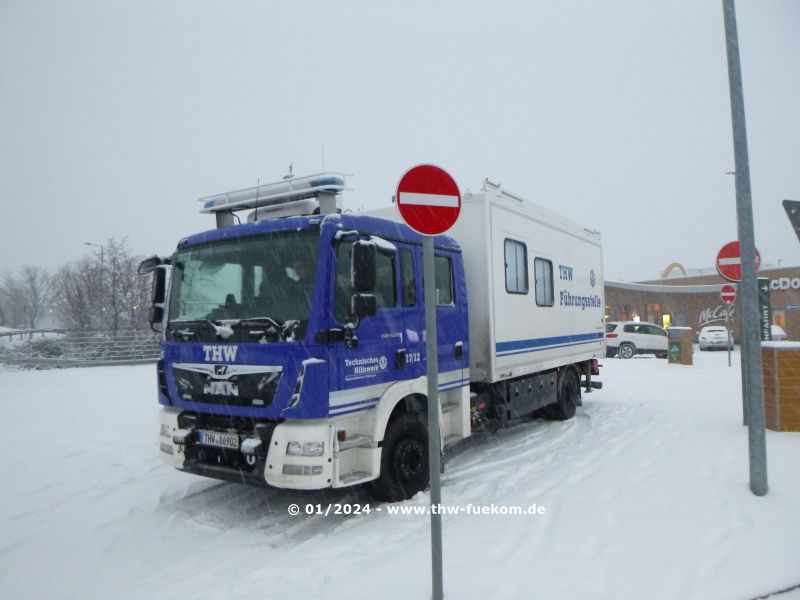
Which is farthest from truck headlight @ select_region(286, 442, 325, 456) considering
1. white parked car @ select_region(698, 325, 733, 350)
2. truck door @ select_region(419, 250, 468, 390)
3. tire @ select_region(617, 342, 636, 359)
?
white parked car @ select_region(698, 325, 733, 350)

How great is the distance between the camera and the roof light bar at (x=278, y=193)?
5.20 metres

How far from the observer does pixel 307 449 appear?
14.4ft

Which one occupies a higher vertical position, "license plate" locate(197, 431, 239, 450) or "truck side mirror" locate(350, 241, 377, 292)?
"truck side mirror" locate(350, 241, 377, 292)

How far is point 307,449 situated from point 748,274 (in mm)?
4186

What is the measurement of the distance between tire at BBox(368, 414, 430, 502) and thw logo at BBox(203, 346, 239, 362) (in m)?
1.55

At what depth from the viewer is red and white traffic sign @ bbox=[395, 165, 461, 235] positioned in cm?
340

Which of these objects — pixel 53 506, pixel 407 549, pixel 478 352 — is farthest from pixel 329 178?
pixel 53 506

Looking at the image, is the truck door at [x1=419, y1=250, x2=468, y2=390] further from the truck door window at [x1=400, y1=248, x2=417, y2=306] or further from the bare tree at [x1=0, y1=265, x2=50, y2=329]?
the bare tree at [x1=0, y1=265, x2=50, y2=329]

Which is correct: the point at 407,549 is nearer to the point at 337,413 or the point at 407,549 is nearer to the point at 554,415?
the point at 337,413

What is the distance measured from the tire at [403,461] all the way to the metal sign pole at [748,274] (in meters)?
3.03

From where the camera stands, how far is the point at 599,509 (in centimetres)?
483

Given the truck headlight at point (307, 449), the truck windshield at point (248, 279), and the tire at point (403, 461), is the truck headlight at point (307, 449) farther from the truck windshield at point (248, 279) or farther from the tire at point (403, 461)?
the truck windshield at point (248, 279)

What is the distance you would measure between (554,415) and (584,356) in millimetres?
1287

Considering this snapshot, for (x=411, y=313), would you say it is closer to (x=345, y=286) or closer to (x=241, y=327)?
(x=345, y=286)
